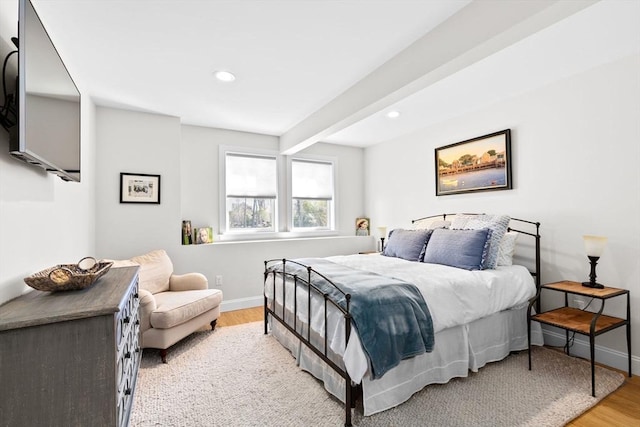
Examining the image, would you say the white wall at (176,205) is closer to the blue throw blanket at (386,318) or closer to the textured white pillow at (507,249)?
the blue throw blanket at (386,318)

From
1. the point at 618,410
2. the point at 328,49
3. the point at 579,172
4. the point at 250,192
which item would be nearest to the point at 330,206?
the point at 250,192

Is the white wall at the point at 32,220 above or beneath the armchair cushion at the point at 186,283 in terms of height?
above

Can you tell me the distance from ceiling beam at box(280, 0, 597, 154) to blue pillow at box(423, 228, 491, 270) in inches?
57.8

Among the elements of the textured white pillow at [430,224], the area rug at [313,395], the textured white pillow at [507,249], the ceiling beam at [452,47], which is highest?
the ceiling beam at [452,47]

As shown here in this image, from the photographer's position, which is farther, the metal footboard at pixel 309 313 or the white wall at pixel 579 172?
the white wall at pixel 579 172

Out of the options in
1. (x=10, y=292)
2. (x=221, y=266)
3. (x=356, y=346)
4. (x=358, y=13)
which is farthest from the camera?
(x=221, y=266)

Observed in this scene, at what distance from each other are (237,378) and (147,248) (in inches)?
80.8

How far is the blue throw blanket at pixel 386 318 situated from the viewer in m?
1.83

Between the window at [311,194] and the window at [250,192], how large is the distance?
36 centimetres

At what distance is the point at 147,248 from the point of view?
3635mm

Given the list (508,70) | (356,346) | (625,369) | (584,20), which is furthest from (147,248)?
(625,369)

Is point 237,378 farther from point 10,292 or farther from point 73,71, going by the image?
point 73,71

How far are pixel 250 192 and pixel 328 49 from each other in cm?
268

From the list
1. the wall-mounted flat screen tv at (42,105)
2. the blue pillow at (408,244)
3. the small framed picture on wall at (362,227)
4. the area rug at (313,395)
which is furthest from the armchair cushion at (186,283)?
the small framed picture on wall at (362,227)
